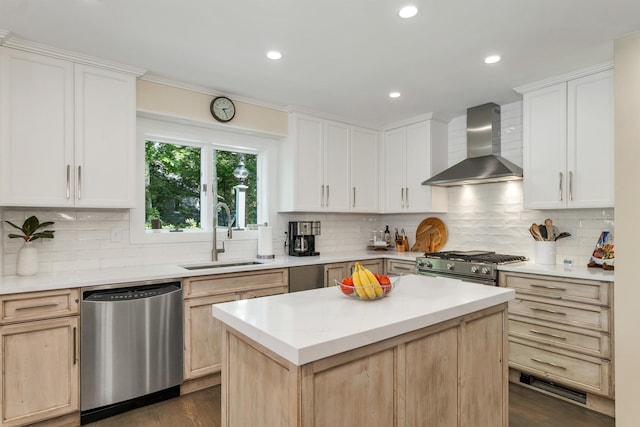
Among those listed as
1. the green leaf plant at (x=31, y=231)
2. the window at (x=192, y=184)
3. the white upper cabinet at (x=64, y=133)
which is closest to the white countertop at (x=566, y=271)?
the window at (x=192, y=184)

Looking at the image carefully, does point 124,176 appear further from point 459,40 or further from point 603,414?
point 603,414

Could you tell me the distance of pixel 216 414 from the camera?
2594 mm

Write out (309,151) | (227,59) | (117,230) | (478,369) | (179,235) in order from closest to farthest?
(478,369) < (227,59) < (117,230) < (179,235) < (309,151)

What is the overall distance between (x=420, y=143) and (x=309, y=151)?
1.30m

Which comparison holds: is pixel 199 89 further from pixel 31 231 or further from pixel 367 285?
pixel 367 285

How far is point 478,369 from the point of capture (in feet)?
6.04

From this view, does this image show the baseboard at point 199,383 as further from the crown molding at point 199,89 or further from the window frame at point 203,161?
the crown molding at point 199,89

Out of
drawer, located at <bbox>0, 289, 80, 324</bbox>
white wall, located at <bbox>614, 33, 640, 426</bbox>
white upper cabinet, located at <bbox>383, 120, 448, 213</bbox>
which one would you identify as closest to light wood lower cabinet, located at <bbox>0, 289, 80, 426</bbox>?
drawer, located at <bbox>0, 289, 80, 324</bbox>

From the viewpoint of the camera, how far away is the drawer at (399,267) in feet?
13.0

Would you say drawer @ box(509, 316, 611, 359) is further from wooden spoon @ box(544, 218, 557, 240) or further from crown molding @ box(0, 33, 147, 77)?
crown molding @ box(0, 33, 147, 77)

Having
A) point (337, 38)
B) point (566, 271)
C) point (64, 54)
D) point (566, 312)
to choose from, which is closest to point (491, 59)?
point (337, 38)

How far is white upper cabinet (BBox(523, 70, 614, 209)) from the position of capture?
2.80m

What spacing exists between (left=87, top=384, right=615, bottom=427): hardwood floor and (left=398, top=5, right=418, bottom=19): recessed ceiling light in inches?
105

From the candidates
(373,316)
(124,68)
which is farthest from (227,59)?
(373,316)
